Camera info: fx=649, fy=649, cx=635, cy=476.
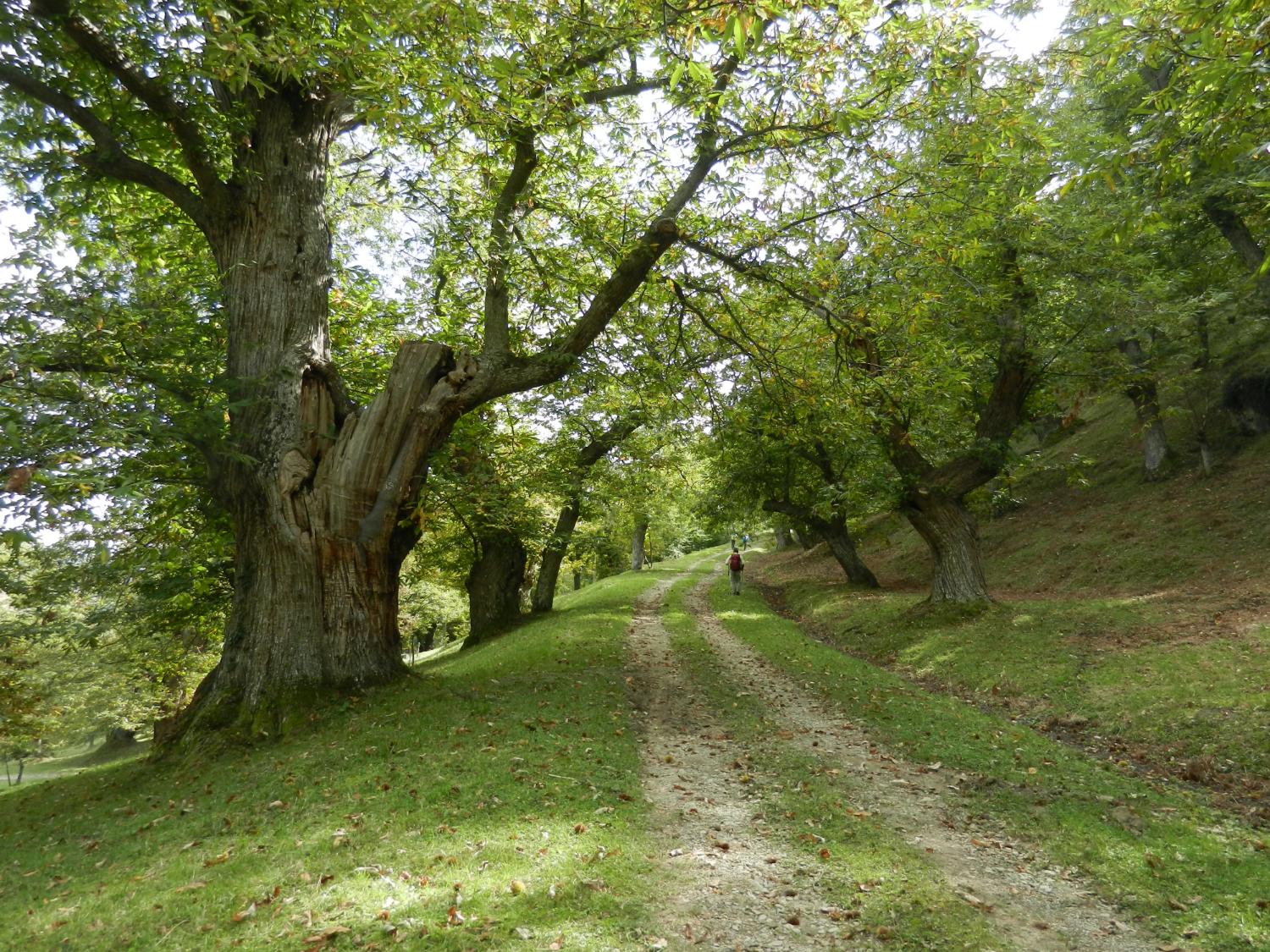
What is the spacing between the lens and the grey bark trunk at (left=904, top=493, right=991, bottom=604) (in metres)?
15.6

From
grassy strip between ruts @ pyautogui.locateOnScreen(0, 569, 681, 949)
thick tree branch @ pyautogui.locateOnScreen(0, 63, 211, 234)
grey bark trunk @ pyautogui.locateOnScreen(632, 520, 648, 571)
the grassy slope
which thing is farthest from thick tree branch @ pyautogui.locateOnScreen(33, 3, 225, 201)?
grey bark trunk @ pyautogui.locateOnScreen(632, 520, 648, 571)

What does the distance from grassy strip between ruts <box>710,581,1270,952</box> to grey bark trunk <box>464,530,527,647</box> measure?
13477 mm

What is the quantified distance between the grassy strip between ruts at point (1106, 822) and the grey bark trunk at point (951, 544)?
589 cm

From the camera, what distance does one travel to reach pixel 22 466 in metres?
5.45

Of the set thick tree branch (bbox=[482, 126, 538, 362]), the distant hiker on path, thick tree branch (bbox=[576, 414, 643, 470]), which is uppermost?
thick tree branch (bbox=[482, 126, 538, 362])

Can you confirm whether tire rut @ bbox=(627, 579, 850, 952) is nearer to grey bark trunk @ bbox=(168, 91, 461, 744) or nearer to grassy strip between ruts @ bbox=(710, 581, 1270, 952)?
grassy strip between ruts @ bbox=(710, 581, 1270, 952)

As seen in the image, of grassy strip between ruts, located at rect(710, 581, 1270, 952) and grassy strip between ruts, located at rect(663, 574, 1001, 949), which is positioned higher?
grassy strip between ruts, located at rect(663, 574, 1001, 949)

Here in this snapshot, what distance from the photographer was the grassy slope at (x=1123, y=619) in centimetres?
823

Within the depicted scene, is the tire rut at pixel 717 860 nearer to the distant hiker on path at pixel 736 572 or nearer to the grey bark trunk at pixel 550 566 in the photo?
the grey bark trunk at pixel 550 566

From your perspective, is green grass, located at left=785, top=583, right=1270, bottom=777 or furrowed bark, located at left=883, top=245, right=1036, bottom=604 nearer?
green grass, located at left=785, top=583, right=1270, bottom=777

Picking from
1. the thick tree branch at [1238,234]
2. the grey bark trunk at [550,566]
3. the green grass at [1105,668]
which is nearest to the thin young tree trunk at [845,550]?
the green grass at [1105,668]

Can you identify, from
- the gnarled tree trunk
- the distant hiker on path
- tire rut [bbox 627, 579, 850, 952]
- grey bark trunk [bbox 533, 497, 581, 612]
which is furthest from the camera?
the distant hiker on path

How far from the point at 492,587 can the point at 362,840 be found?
54.2 feet

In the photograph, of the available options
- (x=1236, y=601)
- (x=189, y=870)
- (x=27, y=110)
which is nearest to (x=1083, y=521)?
(x=1236, y=601)
